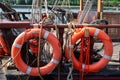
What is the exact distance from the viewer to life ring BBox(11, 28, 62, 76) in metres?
6.17

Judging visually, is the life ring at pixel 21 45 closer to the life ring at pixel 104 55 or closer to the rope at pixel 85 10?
the life ring at pixel 104 55

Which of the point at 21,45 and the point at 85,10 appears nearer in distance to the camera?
the point at 21,45

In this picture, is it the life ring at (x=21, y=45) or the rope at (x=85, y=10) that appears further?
the rope at (x=85, y=10)

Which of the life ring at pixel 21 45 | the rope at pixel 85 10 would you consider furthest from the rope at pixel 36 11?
the rope at pixel 85 10

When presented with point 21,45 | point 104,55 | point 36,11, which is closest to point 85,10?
point 36,11

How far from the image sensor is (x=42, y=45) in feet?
20.9

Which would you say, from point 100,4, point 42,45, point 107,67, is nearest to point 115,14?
point 100,4

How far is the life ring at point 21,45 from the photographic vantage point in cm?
617

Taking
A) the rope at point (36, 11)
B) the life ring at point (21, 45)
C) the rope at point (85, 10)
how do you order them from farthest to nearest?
1. the rope at point (85, 10)
2. the rope at point (36, 11)
3. the life ring at point (21, 45)

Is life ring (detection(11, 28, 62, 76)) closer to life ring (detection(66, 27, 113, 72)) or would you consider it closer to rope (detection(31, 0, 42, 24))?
life ring (detection(66, 27, 113, 72))

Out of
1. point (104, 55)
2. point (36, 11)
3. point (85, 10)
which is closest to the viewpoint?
point (104, 55)

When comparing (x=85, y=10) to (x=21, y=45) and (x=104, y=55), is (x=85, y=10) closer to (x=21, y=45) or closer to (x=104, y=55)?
(x=104, y=55)

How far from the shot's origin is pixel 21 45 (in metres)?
6.19

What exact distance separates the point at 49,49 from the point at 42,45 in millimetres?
466
